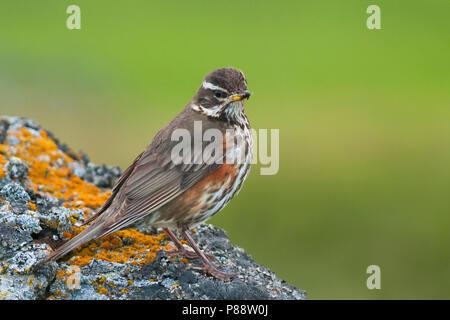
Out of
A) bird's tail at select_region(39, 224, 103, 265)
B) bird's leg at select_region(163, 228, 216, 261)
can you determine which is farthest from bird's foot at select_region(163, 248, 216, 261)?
bird's tail at select_region(39, 224, 103, 265)

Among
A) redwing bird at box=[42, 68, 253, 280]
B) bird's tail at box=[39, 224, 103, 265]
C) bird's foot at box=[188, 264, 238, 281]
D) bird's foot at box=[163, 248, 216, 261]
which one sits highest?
redwing bird at box=[42, 68, 253, 280]

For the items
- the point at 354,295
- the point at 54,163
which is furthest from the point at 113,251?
the point at 354,295

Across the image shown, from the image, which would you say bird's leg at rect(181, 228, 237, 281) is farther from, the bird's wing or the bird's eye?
the bird's eye

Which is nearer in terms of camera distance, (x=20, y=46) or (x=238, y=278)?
(x=238, y=278)

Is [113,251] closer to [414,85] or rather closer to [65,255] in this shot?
[65,255]

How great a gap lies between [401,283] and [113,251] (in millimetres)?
6391

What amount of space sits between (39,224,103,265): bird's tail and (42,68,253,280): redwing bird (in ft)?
0.08

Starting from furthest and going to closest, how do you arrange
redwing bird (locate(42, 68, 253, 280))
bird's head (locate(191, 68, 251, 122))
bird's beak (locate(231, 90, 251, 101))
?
bird's head (locate(191, 68, 251, 122)) → bird's beak (locate(231, 90, 251, 101)) → redwing bird (locate(42, 68, 253, 280))

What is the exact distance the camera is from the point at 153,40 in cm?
2272

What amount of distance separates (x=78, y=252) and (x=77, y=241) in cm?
48

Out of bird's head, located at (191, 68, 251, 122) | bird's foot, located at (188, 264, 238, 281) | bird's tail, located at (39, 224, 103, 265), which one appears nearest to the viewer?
bird's tail, located at (39, 224, 103, 265)

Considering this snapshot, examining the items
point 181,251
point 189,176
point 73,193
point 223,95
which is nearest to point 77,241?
point 181,251

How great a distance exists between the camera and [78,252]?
6645 millimetres

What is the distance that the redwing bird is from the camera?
6801mm
